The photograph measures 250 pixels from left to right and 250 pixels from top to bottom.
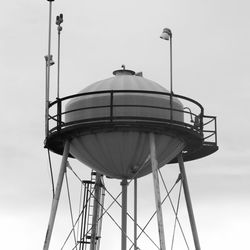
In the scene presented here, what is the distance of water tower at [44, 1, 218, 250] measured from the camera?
2988 centimetres

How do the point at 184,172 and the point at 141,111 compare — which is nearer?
the point at 141,111

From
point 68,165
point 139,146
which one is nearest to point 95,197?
point 68,165

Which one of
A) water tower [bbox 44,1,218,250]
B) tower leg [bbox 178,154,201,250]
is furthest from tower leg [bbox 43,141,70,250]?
tower leg [bbox 178,154,201,250]

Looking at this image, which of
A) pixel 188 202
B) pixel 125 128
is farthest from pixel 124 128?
pixel 188 202

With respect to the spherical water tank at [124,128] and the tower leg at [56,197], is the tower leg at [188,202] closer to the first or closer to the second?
the spherical water tank at [124,128]

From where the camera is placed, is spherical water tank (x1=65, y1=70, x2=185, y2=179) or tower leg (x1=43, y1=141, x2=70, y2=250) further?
tower leg (x1=43, y1=141, x2=70, y2=250)

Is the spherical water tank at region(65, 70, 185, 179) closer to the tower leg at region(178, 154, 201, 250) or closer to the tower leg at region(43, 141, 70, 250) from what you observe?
the tower leg at region(43, 141, 70, 250)

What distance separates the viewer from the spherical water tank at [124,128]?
3003cm

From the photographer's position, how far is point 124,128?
29.9m

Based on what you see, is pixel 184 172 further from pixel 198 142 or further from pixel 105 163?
pixel 105 163

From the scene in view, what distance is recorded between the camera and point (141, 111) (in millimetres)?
30094

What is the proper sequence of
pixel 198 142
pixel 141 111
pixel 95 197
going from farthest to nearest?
1. pixel 95 197
2. pixel 198 142
3. pixel 141 111

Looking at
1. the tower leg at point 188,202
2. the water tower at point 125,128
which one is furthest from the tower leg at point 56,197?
the tower leg at point 188,202

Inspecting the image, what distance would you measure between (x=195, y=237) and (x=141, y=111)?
650 cm
